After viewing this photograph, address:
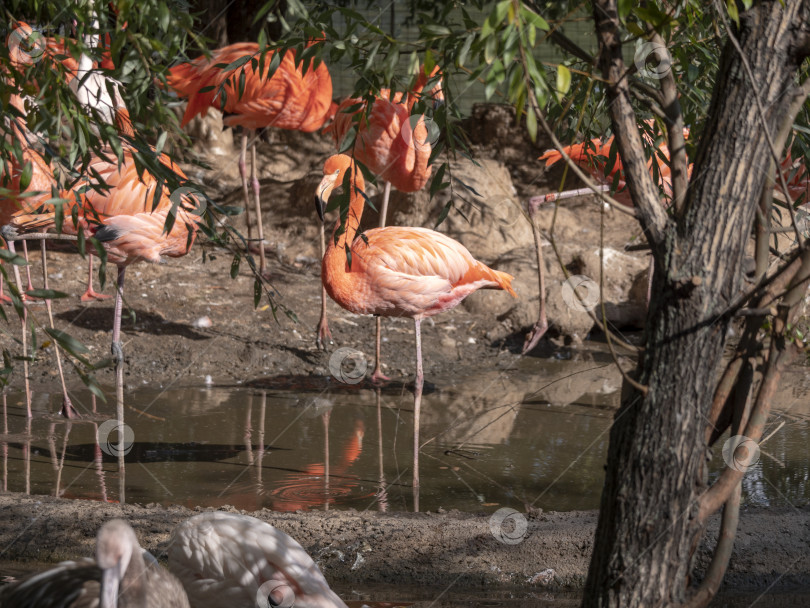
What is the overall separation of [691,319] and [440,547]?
4.56 feet

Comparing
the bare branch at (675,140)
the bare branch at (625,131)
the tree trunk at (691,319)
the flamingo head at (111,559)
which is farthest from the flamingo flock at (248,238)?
the tree trunk at (691,319)

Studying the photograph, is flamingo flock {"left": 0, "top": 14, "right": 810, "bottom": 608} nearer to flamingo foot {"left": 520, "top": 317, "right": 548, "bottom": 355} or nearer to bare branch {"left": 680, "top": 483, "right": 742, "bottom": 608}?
flamingo foot {"left": 520, "top": 317, "right": 548, "bottom": 355}

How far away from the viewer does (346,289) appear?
479 cm

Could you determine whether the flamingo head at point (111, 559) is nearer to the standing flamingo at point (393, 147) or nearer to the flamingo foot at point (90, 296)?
the standing flamingo at point (393, 147)

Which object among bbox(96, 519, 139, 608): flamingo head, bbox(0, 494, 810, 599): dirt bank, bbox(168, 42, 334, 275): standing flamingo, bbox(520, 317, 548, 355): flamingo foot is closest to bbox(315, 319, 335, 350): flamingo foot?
bbox(168, 42, 334, 275): standing flamingo

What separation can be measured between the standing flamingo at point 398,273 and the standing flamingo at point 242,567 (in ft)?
7.00

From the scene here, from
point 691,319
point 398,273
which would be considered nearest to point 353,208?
point 398,273

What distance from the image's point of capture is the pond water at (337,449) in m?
3.74

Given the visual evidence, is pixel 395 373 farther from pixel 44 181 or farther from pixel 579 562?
pixel 579 562

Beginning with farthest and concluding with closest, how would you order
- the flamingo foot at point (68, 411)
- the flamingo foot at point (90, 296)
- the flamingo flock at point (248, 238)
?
the flamingo foot at point (90, 296), the flamingo foot at point (68, 411), the flamingo flock at point (248, 238)

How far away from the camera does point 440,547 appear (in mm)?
2869

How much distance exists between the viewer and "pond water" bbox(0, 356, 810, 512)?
3744 mm

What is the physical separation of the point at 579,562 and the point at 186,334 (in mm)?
3882

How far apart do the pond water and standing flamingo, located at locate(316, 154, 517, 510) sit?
1.55ft
